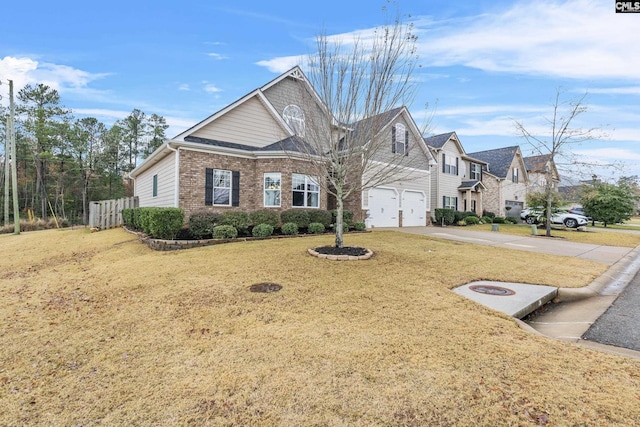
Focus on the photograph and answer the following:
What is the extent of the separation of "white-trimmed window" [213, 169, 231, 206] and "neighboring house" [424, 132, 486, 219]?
16.3 m

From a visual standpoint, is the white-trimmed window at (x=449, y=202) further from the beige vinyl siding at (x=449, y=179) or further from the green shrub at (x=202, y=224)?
the green shrub at (x=202, y=224)

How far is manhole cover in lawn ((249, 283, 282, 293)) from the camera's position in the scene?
5.47 m

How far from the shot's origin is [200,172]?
1269 centimetres

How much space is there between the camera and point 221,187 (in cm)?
1331

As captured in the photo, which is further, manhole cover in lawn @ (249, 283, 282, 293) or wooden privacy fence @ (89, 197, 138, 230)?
wooden privacy fence @ (89, 197, 138, 230)

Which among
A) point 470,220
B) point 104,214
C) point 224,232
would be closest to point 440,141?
point 470,220

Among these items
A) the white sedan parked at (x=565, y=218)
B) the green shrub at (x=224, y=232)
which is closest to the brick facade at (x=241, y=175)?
the green shrub at (x=224, y=232)

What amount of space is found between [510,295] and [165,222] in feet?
33.1

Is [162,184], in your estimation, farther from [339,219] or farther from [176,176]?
[339,219]

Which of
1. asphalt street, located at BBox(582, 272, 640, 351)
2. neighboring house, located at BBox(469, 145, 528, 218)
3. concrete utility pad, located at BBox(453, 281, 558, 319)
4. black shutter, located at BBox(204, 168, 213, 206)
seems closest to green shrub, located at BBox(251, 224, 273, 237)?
black shutter, located at BBox(204, 168, 213, 206)

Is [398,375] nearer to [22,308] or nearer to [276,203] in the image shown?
[22,308]

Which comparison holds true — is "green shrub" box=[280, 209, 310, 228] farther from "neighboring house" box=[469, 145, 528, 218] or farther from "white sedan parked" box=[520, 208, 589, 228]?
"neighboring house" box=[469, 145, 528, 218]

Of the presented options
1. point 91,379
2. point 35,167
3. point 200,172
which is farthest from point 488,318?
point 35,167

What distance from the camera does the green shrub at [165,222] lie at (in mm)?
10141
